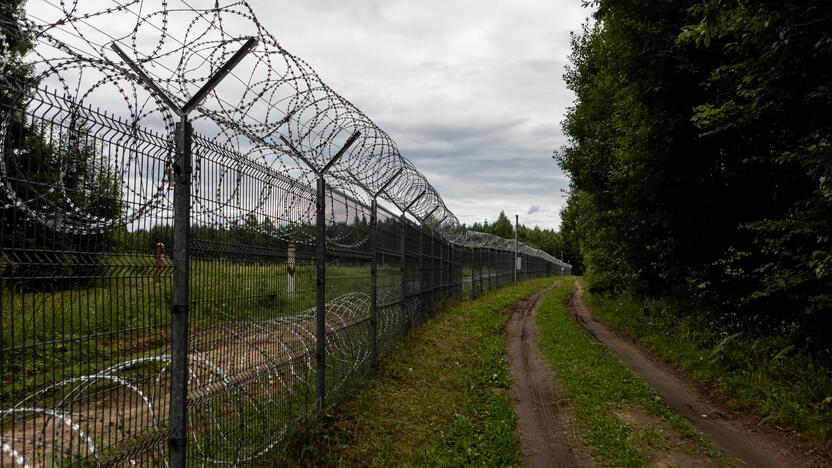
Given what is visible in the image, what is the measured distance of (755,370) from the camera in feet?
24.7

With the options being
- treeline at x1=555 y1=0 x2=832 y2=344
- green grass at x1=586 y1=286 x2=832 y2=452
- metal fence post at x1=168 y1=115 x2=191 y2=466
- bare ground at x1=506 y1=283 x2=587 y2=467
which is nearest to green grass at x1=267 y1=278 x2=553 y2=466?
bare ground at x1=506 y1=283 x2=587 y2=467

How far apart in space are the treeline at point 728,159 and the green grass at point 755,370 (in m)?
0.32

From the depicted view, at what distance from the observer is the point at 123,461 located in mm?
2496

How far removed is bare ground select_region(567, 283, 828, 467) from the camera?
5.36 meters

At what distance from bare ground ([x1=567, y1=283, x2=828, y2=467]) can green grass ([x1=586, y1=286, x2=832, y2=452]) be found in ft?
0.77

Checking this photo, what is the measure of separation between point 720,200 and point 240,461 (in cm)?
852

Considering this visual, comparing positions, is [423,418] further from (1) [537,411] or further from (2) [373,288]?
(2) [373,288]

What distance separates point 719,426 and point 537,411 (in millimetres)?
1944

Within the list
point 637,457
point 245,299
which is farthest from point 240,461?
point 637,457

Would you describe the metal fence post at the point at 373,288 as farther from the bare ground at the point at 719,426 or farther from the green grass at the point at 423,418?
the bare ground at the point at 719,426

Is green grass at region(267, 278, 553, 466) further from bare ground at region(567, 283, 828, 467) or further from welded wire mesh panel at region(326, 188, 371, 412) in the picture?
bare ground at region(567, 283, 828, 467)

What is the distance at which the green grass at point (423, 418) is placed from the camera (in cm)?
487

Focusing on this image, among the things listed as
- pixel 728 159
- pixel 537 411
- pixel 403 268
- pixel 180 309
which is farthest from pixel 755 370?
pixel 180 309

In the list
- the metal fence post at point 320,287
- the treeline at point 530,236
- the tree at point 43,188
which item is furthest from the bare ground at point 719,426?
the treeline at point 530,236
